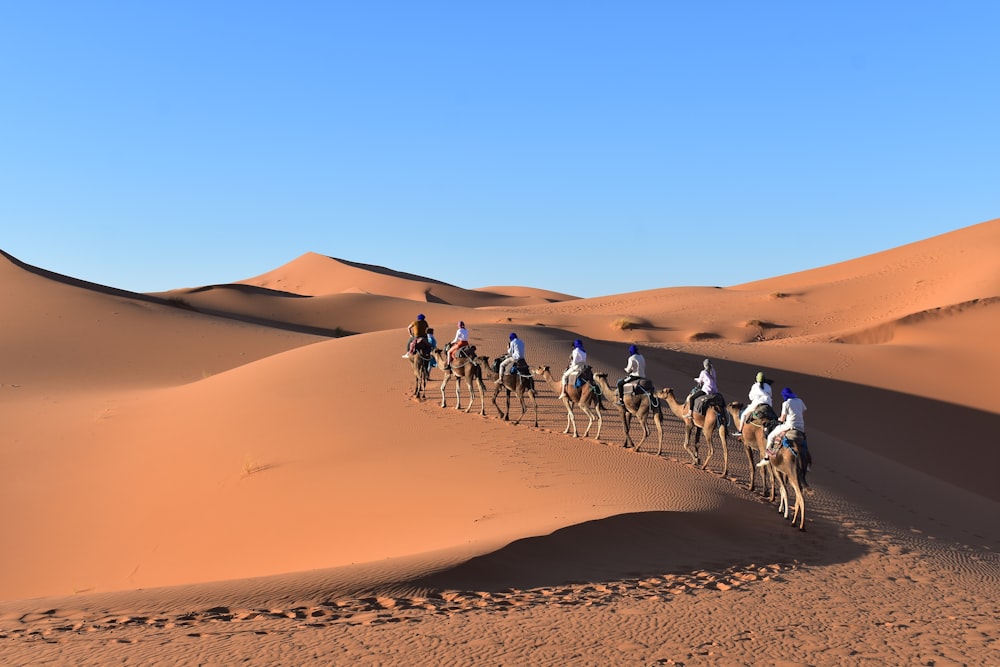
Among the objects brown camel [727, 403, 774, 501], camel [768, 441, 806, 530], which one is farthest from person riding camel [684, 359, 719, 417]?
camel [768, 441, 806, 530]

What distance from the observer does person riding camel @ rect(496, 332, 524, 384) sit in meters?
20.5

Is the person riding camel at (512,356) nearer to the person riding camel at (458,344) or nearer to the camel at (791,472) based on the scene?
the person riding camel at (458,344)

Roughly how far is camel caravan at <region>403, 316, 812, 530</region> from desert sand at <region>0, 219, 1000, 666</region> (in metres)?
0.47

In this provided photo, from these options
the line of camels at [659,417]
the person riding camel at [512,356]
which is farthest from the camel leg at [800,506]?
the person riding camel at [512,356]

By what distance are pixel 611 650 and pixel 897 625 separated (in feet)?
10.8

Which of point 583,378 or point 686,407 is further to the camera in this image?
point 583,378

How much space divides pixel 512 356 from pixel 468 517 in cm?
721

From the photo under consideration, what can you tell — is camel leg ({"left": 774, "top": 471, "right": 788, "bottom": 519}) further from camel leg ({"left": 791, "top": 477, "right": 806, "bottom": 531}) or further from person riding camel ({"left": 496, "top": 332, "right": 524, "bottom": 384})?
person riding camel ({"left": 496, "top": 332, "right": 524, "bottom": 384})

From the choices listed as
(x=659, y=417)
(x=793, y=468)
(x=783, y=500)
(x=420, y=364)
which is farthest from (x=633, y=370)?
(x=420, y=364)

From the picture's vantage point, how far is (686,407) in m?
18.0

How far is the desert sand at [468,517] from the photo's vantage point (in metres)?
8.09

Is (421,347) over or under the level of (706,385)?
over

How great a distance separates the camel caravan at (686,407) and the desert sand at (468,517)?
0.47m

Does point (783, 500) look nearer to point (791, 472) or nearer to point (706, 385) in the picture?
point (791, 472)
